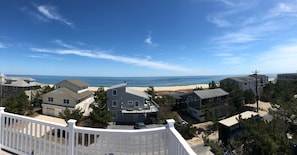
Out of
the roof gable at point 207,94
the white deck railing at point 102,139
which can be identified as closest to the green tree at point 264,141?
the white deck railing at point 102,139

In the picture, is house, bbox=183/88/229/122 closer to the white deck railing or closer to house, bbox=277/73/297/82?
the white deck railing

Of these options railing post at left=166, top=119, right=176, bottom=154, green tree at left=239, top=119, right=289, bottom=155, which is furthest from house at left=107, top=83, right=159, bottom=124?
railing post at left=166, top=119, right=176, bottom=154

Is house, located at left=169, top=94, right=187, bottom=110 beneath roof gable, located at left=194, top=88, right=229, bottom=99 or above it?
beneath

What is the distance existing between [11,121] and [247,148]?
10.6 meters

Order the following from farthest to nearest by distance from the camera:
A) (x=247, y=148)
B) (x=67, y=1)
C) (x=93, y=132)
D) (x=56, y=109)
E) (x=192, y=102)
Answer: (x=192, y=102), (x=56, y=109), (x=67, y=1), (x=247, y=148), (x=93, y=132)

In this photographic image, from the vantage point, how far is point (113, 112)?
2127 cm

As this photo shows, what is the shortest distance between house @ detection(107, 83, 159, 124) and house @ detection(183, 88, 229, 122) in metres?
5.15

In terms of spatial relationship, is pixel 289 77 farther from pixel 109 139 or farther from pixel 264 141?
pixel 109 139

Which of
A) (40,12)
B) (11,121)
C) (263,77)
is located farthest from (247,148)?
(263,77)

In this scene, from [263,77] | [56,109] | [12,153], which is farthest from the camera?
[263,77]

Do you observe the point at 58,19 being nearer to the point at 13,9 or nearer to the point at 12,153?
the point at 13,9

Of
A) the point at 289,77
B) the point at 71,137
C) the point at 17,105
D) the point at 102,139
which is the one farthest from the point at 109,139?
the point at 289,77

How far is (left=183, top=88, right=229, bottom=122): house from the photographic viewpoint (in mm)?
22688

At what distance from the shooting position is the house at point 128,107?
20.7m
